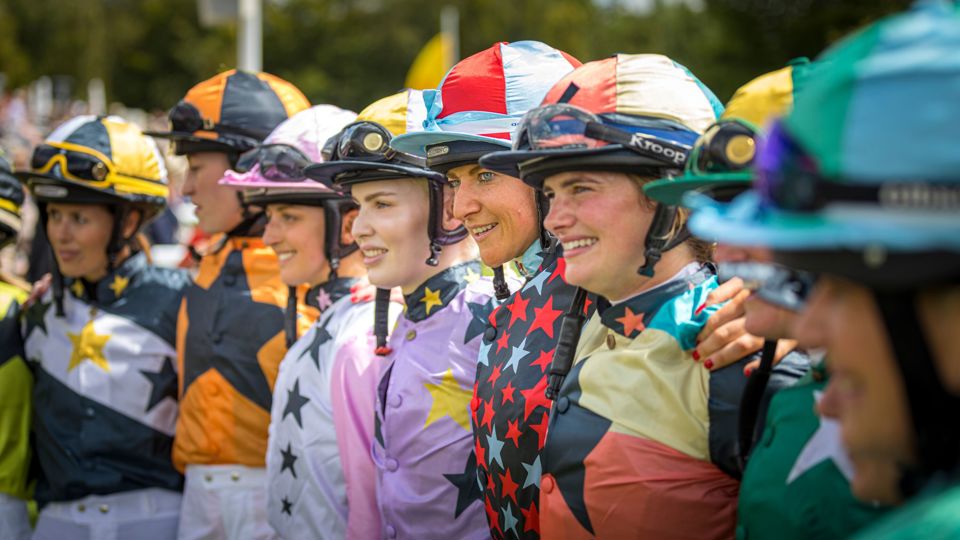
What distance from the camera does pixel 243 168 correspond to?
200 inches

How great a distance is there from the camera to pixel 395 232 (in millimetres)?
4195

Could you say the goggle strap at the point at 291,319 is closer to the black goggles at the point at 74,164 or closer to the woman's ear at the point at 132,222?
the woman's ear at the point at 132,222

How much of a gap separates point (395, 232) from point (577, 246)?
1252 mm

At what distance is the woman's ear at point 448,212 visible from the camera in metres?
4.25

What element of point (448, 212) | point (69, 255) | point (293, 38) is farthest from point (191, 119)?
point (293, 38)

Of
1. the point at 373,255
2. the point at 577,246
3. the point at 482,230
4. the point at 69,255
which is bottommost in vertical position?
the point at 69,255

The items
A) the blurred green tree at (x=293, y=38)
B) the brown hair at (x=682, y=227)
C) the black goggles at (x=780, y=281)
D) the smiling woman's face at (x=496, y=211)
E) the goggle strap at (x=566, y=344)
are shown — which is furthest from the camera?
the blurred green tree at (x=293, y=38)

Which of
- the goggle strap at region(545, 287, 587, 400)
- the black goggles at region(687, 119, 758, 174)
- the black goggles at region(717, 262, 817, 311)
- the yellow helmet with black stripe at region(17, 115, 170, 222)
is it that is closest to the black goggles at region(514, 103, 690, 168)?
the black goggles at region(687, 119, 758, 174)

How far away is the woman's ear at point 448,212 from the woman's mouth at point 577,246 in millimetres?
1136

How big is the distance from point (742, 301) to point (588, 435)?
584mm

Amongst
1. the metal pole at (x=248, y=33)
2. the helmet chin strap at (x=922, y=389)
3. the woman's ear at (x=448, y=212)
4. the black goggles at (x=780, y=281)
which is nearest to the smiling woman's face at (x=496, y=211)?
the woman's ear at (x=448, y=212)

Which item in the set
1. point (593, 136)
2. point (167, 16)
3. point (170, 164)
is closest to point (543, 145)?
point (593, 136)

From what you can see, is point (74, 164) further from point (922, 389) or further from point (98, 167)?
point (922, 389)

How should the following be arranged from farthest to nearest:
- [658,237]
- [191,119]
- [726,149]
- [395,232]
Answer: [191,119] < [395,232] < [658,237] < [726,149]
